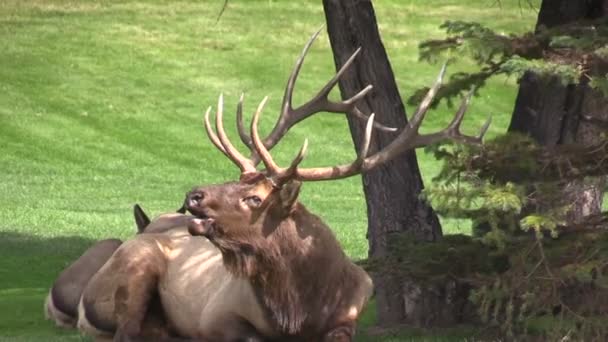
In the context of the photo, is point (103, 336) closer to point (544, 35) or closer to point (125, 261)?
point (125, 261)

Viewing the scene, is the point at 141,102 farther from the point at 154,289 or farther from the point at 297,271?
the point at 297,271

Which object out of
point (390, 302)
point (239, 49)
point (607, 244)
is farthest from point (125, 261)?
point (239, 49)

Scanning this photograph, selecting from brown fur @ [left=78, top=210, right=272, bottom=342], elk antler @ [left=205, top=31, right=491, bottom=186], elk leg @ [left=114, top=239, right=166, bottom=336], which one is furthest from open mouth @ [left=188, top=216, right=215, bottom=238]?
elk leg @ [left=114, top=239, right=166, bottom=336]

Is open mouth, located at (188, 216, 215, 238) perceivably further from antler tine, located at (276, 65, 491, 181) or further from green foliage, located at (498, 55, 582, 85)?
green foliage, located at (498, 55, 582, 85)

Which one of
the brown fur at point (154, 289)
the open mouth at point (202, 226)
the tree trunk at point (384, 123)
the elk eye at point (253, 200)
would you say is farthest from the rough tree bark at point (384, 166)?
the open mouth at point (202, 226)

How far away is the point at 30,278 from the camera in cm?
1517

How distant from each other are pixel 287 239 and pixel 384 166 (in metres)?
3.08

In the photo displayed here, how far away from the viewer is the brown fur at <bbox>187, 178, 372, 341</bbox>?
722 centimetres

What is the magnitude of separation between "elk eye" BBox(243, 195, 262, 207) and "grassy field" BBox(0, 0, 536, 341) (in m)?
6.56

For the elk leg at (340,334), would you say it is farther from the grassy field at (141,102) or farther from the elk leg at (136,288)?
the grassy field at (141,102)

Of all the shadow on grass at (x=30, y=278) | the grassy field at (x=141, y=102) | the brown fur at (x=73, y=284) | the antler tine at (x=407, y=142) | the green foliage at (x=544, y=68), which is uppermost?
the green foliage at (x=544, y=68)

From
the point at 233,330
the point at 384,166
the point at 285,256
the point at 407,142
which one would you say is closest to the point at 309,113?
the point at 407,142

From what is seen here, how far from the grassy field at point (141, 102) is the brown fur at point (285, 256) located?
20.5ft

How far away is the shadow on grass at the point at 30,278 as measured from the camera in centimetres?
1065
